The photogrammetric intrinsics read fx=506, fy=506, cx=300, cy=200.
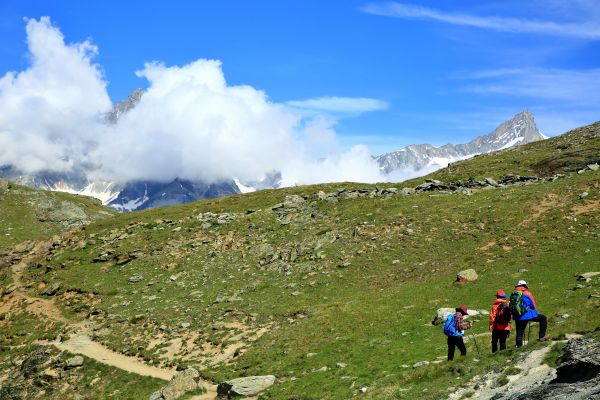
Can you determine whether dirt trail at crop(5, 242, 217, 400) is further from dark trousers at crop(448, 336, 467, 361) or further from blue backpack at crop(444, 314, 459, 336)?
blue backpack at crop(444, 314, 459, 336)

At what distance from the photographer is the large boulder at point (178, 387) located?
35.7m

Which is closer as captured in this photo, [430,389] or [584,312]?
[430,389]

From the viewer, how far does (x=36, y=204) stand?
12962 cm

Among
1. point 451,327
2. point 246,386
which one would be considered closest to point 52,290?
point 246,386

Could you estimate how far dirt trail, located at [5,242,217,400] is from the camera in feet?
135

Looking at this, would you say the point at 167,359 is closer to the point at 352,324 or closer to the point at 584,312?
the point at 352,324

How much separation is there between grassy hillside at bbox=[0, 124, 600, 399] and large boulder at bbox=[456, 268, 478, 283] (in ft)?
2.43

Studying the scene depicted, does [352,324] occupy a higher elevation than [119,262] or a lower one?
lower

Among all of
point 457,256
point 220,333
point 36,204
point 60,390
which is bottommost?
point 60,390

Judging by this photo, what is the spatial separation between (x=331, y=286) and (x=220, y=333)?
12.6 meters

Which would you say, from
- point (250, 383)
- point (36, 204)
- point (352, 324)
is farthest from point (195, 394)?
point (36, 204)

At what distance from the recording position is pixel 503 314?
24.9 m

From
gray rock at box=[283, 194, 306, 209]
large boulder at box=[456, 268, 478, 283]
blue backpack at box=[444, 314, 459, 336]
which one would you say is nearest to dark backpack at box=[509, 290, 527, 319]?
blue backpack at box=[444, 314, 459, 336]

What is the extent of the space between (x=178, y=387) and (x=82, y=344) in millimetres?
17880
